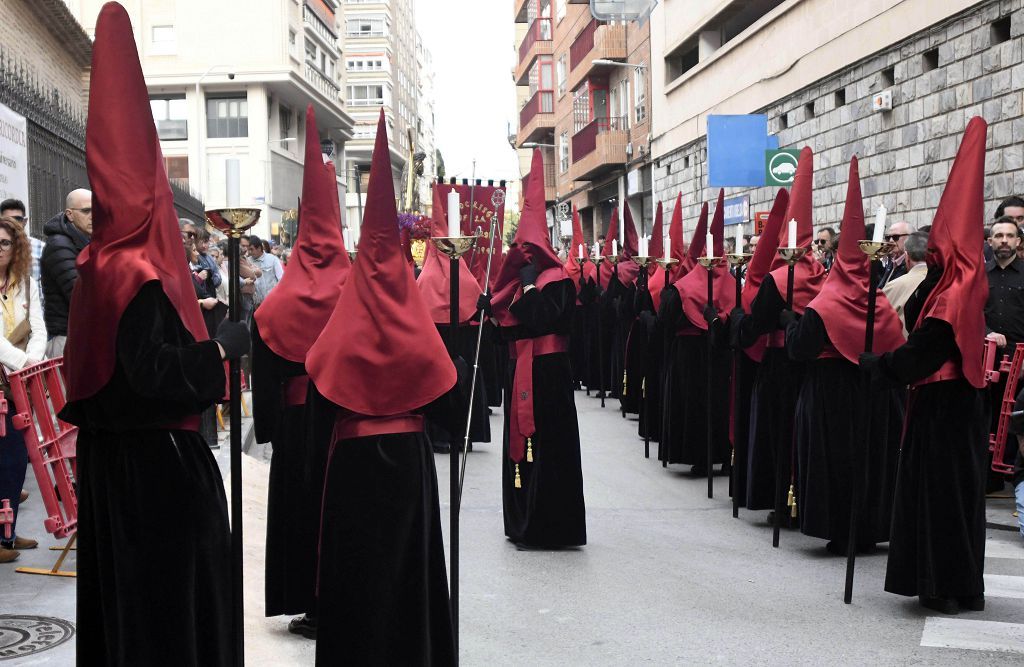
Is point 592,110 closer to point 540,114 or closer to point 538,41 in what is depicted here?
point 540,114

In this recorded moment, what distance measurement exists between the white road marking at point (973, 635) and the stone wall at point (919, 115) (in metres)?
9.09

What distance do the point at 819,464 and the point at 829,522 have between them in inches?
15.0

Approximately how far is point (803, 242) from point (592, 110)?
3547 centimetres

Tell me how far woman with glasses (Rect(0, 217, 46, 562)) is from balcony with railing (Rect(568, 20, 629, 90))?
32151 millimetres

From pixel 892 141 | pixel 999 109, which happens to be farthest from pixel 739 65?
pixel 999 109

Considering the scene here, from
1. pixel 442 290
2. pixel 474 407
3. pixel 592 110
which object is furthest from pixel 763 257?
pixel 592 110

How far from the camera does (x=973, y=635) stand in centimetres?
619

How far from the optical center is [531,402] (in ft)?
27.4

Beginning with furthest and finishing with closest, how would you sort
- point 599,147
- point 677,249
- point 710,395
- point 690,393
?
1. point 599,147
2. point 677,249
3. point 690,393
4. point 710,395

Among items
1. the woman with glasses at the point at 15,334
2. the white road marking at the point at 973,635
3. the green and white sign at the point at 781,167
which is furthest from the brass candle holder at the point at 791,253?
the green and white sign at the point at 781,167

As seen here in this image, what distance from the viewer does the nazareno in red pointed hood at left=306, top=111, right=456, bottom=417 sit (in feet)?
15.1

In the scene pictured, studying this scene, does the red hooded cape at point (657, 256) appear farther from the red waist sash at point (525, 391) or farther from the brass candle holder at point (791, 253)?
the brass candle holder at point (791, 253)

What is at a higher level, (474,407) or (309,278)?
(309,278)

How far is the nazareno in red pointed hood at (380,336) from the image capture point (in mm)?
4613
